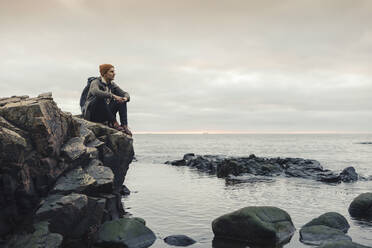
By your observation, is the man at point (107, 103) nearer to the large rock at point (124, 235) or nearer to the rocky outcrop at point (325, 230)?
the large rock at point (124, 235)

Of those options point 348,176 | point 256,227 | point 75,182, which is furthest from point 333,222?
point 348,176

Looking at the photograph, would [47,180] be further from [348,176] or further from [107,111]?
[348,176]

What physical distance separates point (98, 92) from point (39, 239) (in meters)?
6.88

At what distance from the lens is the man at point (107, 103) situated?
1580 centimetres

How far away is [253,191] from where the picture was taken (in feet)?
76.0

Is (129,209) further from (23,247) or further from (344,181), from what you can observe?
(344,181)

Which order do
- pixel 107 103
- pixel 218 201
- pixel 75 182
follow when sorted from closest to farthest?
pixel 75 182 < pixel 107 103 < pixel 218 201

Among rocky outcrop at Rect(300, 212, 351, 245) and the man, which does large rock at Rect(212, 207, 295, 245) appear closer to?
rocky outcrop at Rect(300, 212, 351, 245)

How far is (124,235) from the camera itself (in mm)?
11680

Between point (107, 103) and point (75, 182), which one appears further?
point (107, 103)

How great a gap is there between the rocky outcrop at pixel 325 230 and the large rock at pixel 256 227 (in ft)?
1.97

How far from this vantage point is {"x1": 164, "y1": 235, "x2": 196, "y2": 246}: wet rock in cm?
1190

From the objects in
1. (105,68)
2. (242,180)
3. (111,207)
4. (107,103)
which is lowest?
(242,180)

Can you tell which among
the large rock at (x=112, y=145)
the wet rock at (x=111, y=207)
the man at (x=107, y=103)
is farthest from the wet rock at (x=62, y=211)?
the man at (x=107, y=103)
